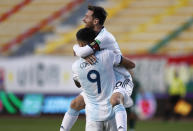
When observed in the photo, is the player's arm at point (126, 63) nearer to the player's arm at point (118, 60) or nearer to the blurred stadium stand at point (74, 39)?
the player's arm at point (118, 60)

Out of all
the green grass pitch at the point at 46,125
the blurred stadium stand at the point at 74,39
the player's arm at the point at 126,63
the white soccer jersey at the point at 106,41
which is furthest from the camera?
the blurred stadium stand at the point at 74,39

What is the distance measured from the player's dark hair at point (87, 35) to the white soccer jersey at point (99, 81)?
0.20 metres

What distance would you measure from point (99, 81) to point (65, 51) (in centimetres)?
1487

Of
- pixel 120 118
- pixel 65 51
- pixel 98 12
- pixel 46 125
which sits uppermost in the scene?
pixel 65 51

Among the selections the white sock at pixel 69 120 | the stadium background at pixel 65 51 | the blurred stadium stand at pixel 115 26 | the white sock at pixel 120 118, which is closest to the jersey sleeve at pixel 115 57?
the white sock at pixel 120 118

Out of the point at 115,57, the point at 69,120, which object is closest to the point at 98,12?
the point at 115,57

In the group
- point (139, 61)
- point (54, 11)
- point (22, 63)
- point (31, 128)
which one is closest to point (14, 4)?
point (54, 11)

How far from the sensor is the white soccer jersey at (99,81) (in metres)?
7.86

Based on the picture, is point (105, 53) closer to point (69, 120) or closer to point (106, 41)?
point (106, 41)

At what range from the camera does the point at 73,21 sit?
77.5 feet

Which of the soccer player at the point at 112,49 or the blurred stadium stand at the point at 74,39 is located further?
the blurred stadium stand at the point at 74,39

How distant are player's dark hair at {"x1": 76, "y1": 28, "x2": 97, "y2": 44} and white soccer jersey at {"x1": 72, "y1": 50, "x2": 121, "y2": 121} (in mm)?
202

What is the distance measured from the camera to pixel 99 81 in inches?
311

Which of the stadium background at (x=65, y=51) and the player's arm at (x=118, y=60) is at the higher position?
the stadium background at (x=65, y=51)
